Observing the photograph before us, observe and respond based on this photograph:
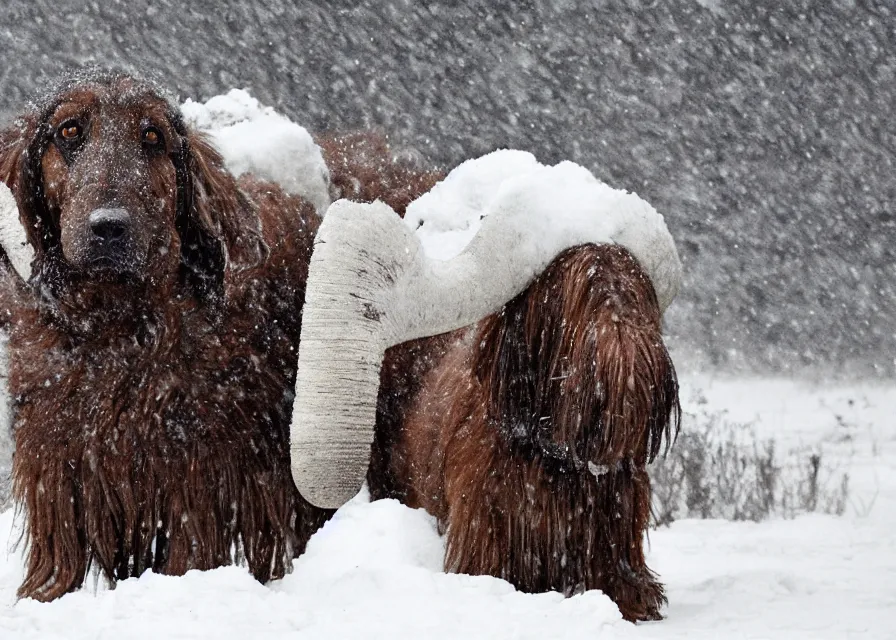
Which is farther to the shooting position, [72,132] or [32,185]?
[32,185]

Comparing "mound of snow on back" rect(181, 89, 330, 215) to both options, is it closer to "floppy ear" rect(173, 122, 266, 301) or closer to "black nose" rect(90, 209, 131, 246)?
"floppy ear" rect(173, 122, 266, 301)

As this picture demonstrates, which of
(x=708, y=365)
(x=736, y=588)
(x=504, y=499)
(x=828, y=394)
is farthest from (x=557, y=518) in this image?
(x=708, y=365)

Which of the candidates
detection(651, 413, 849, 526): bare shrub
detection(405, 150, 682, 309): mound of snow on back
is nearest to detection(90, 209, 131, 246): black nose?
detection(405, 150, 682, 309): mound of snow on back

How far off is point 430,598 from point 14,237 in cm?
163

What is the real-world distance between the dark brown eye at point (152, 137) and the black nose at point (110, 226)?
1.10ft

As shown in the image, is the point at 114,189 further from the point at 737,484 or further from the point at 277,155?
the point at 737,484

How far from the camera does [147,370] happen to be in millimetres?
3621

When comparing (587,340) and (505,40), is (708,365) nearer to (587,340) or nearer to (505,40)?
(505,40)

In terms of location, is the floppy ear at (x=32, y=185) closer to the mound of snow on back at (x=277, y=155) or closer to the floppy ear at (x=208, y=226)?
the floppy ear at (x=208, y=226)

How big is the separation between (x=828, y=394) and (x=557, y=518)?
8.44 metres

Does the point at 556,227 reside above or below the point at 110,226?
above

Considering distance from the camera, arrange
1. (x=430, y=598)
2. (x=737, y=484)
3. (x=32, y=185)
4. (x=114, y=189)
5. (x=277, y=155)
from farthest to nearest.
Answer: (x=737, y=484), (x=277, y=155), (x=32, y=185), (x=114, y=189), (x=430, y=598)

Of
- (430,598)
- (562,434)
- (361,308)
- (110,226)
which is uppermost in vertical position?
(110,226)

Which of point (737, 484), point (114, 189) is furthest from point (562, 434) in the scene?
point (737, 484)
